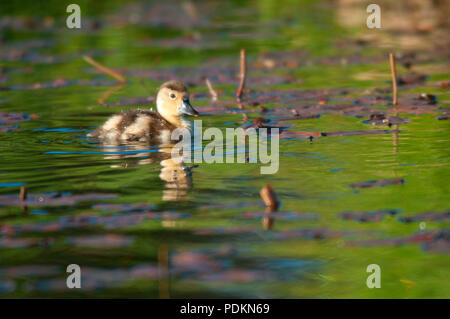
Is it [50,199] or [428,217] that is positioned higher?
[50,199]

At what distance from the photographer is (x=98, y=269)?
4352 millimetres

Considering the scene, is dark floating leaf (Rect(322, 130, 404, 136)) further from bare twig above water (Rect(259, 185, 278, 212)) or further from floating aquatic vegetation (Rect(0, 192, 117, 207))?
floating aquatic vegetation (Rect(0, 192, 117, 207))

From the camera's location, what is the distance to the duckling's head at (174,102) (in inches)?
323

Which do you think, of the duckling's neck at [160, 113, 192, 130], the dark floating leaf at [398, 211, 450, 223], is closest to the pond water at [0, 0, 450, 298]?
the dark floating leaf at [398, 211, 450, 223]

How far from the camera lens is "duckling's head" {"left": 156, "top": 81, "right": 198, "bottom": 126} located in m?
8.20

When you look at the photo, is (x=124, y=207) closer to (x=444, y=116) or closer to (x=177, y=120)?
(x=177, y=120)

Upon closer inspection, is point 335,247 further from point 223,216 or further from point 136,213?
point 136,213

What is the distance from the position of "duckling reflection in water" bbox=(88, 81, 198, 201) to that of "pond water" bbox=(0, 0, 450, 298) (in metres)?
0.06

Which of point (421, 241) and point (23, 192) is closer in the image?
point (421, 241)

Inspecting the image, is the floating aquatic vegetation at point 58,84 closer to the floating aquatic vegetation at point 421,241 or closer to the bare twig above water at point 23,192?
the bare twig above water at point 23,192

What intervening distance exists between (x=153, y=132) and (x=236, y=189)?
7.35ft

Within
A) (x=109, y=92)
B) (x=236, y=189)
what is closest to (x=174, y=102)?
(x=236, y=189)

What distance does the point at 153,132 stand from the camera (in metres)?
7.84
